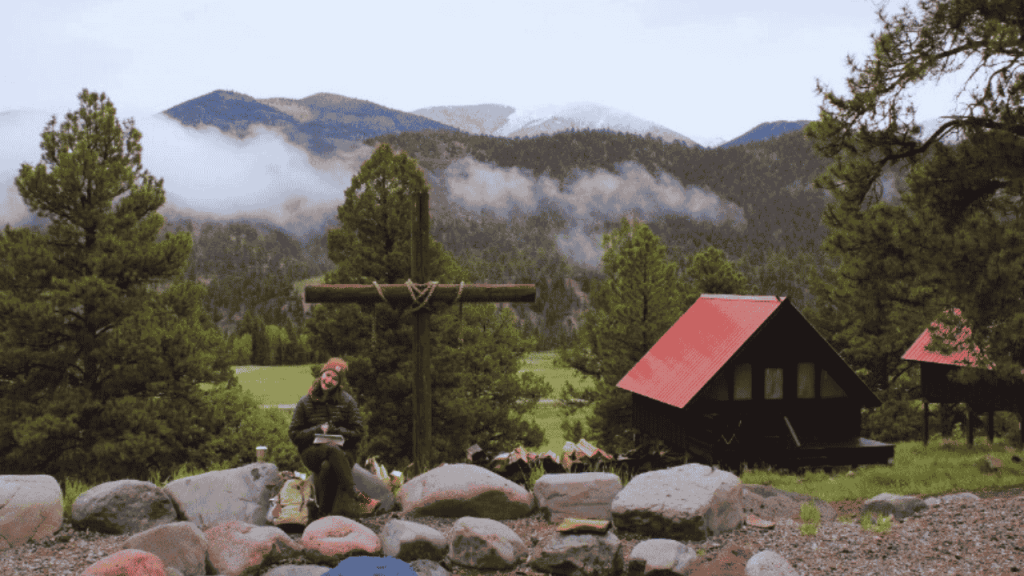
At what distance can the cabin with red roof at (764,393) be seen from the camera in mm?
18281

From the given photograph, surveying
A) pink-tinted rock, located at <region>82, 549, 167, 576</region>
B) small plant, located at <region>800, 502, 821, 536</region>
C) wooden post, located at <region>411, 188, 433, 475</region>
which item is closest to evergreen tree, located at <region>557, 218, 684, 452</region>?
wooden post, located at <region>411, 188, 433, 475</region>

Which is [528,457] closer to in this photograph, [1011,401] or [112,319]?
[112,319]

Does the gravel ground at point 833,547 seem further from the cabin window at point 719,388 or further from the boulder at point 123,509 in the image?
the cabin window at point 719,388

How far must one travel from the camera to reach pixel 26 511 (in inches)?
308

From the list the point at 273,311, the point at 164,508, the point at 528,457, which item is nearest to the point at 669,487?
the point at 528,457

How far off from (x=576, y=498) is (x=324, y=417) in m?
3.39

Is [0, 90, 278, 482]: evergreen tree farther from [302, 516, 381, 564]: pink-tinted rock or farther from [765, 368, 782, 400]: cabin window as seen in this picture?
[765, 368, 782, 400]: cabin window

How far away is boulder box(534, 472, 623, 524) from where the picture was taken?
9.16 metres

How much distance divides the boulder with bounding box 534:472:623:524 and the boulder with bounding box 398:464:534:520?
32cm

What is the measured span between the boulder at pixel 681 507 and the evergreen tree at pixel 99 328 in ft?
54.1

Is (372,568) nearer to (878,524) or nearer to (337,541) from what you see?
(337,541)

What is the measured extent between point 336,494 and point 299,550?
1.31 meters

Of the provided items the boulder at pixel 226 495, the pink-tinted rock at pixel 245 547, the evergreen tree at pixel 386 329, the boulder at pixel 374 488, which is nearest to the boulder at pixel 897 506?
the boulder at pixel 374 488

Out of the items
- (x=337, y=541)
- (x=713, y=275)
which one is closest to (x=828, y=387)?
(x=337, y=541)
